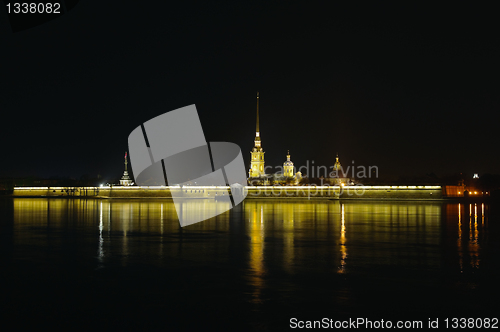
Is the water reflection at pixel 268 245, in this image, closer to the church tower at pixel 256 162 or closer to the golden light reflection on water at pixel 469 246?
the golden light reflection on water at pixel 469 246

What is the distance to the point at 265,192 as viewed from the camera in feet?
270

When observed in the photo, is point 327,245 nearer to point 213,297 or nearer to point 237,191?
point 213,297

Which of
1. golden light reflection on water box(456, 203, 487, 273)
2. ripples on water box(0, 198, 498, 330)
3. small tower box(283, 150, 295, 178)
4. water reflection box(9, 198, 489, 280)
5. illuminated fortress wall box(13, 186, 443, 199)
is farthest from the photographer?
small tower box(283, 150, 295, 178)

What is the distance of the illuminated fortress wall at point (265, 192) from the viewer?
77.4 metres

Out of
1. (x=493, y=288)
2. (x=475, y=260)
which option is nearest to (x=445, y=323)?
(x=493, y=288)

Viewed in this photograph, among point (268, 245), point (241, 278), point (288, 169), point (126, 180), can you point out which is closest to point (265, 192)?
point (126, 180)

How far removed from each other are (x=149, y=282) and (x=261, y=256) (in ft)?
13.0

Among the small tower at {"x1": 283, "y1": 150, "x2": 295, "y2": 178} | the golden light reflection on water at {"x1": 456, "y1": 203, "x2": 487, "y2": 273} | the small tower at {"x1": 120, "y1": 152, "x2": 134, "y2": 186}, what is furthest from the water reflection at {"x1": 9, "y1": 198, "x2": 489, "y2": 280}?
the small tower at {"x1": 283, "y1": 150, "x2": 295, "y2": 178}

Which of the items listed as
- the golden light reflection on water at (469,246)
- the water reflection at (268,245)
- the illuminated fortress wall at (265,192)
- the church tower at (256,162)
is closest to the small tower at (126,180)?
the illuminated fortress wall at (265,192)

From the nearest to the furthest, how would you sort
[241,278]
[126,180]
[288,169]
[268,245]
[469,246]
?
[241,278], [268,245], [469,246], [126,180], [288,169]

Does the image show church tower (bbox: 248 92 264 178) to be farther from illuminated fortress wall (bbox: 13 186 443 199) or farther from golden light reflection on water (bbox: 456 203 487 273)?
golden light reflection on water (bbox: 456 203 487 273)

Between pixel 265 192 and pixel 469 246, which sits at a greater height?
pixel 469 246

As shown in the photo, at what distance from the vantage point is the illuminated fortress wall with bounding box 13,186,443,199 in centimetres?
7738

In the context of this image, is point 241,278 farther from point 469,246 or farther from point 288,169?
point 288,169
